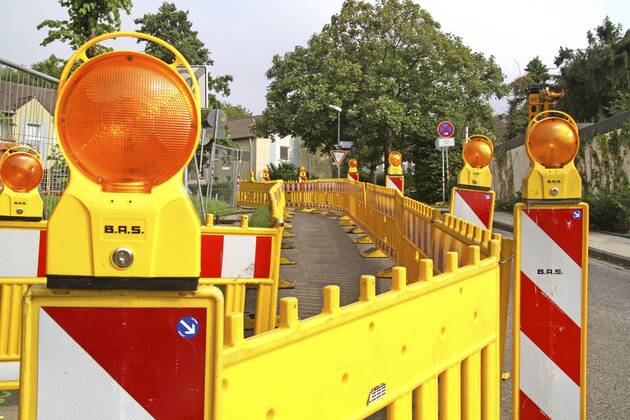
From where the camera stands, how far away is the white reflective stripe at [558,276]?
3334 millimetres

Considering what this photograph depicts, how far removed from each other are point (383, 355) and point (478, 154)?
6755 millimetres

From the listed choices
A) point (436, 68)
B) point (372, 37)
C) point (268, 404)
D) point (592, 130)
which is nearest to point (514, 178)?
point (592, 130)

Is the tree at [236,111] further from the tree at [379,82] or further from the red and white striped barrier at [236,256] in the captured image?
the red and white striped barrier at [236,256]

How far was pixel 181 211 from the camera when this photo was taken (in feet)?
5.02

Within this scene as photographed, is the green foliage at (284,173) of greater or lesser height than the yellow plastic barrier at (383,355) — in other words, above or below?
above

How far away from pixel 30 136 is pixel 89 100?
7.19 meters

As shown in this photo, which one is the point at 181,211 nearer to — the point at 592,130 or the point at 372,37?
the point at 592,130

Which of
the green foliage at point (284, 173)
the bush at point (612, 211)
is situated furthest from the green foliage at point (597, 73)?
the bush at point (612, 211)

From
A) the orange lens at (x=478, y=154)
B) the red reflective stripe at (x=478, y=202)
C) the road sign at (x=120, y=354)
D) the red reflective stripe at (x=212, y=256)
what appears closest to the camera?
the road sign at (x=120, y=354)

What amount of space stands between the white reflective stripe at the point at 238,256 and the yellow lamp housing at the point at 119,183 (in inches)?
121

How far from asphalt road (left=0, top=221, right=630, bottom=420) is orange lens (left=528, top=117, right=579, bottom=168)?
5.52ft

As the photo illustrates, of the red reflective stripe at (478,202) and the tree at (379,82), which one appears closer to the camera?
the red reflective stripe at (478,202)

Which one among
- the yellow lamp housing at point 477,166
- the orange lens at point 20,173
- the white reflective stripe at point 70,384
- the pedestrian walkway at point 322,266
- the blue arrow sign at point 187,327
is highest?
the yellow lamp housing at point 477,166

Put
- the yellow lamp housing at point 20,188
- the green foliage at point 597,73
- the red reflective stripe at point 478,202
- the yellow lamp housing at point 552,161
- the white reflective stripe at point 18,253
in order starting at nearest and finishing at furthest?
the yellow lamp housing at point 552,161, the white reflective stripe at point 18,253, the yellow lamp housing at point 20,188, the red reflective stripe at point 478,202, the green foliage at point 597,73
